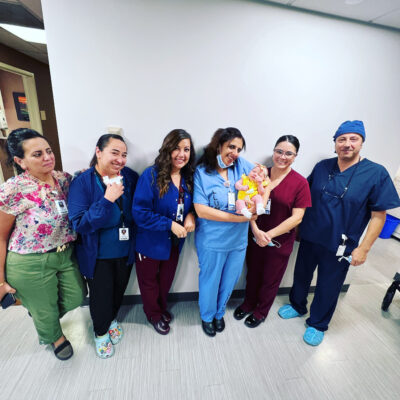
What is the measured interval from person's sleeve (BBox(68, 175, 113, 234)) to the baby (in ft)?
2.77

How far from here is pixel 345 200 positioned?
1.53 meters

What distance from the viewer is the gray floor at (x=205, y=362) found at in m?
1.38

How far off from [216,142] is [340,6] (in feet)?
4.36

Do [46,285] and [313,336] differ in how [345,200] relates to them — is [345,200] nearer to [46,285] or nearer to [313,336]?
[313,336]

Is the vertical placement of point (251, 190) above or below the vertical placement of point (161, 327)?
above

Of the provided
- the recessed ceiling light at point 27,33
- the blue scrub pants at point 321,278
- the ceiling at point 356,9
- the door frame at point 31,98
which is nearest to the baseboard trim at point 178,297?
the blue scrub pants at point 321,278

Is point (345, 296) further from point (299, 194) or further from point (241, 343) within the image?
point (299, 194)

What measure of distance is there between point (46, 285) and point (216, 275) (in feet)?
3.93

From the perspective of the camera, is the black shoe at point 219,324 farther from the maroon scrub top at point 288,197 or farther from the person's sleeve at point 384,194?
the person's sleeve at point 384,194

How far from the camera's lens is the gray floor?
1.38 m

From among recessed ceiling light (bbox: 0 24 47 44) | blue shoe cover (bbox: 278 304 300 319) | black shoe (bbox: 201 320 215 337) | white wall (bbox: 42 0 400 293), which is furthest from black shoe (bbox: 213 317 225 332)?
recessed ceiling light (bbox: 0 24 47 44)

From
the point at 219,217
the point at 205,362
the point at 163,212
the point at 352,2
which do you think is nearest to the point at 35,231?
the point at 163,212

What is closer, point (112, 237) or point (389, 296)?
point (112, 237)

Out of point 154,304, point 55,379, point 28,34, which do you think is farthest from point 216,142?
point 28,34
